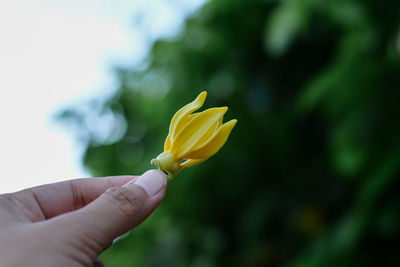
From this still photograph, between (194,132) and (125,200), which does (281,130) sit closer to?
(194,132)

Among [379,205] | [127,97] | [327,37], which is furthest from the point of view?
[127,97]

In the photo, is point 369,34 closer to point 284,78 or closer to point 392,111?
point 392,111

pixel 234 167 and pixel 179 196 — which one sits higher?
pixel 234 167

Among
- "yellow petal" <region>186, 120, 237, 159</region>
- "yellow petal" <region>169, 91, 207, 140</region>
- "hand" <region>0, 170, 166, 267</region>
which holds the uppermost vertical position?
"yellow petal" <region>169, 91, 207, 140</region>

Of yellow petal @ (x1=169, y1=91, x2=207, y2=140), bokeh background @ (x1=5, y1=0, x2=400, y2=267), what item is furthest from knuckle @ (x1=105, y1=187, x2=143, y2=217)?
bokeh background @ (x1=5, y1=0, x2=400, y2=267)

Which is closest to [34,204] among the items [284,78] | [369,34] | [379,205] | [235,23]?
[379,205]

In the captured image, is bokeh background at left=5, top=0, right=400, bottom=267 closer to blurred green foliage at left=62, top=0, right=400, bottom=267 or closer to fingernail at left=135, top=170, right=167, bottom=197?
blurred green foliage at left=62, top=0, right=400, bottom=267

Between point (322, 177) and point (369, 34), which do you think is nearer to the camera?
point (369, 34)

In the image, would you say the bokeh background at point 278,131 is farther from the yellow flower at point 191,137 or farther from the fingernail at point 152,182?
the fingernail at point 152,182
